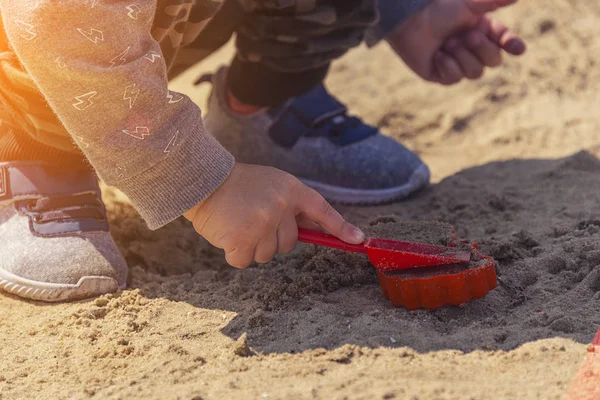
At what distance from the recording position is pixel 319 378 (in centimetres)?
106

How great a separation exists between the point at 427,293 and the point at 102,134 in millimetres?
598

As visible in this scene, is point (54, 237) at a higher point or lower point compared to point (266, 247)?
lower

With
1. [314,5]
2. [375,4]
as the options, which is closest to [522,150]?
[375,4]

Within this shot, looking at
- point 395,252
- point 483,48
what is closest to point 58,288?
point 395,252

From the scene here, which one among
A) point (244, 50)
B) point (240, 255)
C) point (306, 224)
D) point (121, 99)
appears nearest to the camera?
point (121, 99)

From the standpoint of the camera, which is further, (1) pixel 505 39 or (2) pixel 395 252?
(1) pixel 505 39

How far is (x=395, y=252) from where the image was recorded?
129 centimetres

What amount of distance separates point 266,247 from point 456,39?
1.05m

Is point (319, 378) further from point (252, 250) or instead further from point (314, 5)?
point (314, 5)

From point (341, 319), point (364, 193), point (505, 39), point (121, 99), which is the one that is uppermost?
point (121, 99)

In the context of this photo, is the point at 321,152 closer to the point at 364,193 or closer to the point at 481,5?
the point at 364,193

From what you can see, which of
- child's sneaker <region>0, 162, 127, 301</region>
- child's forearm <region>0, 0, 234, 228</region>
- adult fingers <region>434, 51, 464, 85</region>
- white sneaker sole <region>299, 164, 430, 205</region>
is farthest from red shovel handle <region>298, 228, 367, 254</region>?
adult fingers <region>434, 51, 464, 85</region>

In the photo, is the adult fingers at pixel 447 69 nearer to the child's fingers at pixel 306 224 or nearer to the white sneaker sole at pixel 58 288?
the child's fingers at pixel 306 224

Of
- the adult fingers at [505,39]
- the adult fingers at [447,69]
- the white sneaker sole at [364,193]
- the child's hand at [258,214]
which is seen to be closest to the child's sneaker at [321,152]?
the white sneaker sole at [364,193]
